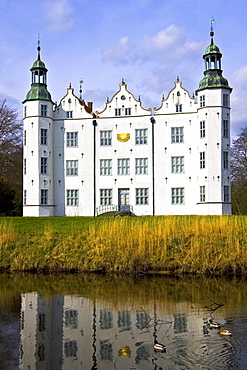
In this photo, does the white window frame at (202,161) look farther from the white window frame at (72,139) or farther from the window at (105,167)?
the white window frame at (72,139)

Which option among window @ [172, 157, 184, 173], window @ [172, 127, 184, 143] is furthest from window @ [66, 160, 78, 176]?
window @ [172, 127, 184, 143]

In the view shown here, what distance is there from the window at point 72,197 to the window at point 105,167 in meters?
3.02

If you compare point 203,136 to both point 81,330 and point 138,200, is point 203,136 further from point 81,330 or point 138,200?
point 81,330

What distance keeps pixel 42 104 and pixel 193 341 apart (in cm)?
3570

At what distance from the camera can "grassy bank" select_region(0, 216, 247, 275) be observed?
19172 millimetres

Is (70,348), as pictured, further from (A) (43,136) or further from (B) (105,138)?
(A) (43,136)

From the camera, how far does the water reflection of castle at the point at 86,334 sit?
895 centimetres

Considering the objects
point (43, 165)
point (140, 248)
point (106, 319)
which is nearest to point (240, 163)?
point (43, 165)

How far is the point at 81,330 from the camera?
11.0 meters

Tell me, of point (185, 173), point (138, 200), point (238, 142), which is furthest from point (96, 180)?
point (238, 142)

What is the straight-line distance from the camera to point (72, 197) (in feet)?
141

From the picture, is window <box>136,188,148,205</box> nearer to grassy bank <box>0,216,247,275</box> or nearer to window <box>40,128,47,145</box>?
window <box>40,128,47,145</box>

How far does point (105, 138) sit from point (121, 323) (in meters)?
32.4

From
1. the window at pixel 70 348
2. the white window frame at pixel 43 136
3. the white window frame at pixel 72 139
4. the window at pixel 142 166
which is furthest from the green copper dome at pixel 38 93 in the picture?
the window at pixel 70 348
